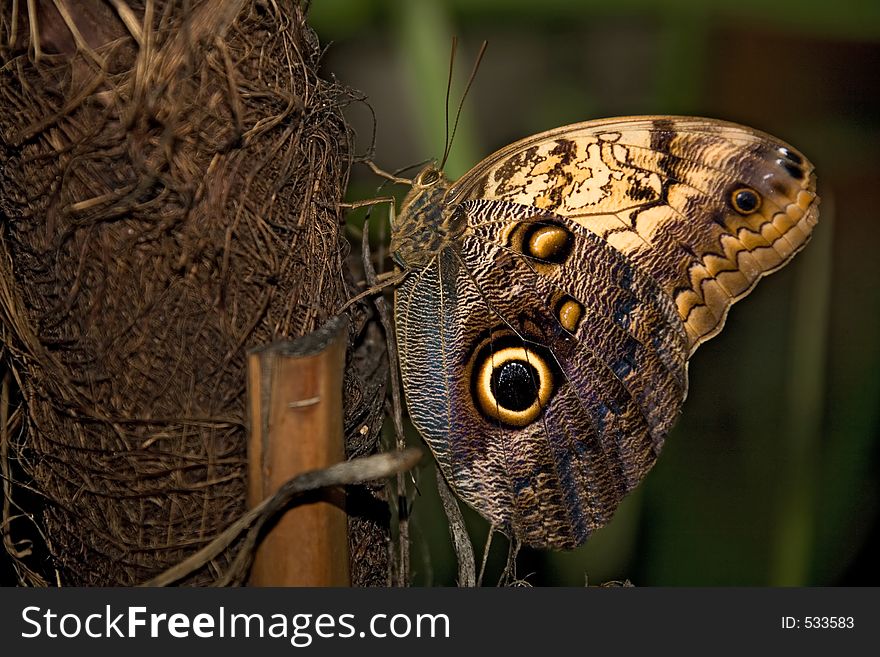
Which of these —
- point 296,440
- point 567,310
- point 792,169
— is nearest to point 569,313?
point 567,310

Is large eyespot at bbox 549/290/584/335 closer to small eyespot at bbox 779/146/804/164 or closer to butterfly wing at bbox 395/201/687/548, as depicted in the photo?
butterfly wing at bbox 395/201/687/548

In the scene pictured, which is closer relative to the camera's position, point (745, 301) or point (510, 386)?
point (510, 386)

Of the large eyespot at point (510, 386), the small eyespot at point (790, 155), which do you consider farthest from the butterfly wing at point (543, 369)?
the small eyespot at point (790, 155)

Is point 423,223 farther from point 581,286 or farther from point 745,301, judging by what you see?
point 745,301

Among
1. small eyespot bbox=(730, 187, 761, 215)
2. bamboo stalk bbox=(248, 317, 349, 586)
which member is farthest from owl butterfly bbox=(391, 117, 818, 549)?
bamboo stalk bbox=(248, 317, 349, 586)

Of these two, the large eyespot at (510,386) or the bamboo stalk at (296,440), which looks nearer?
the bamboo stalk at (296,440)

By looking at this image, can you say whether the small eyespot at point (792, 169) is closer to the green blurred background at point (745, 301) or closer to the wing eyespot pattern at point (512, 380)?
the green blurred background at point (745, 301)
